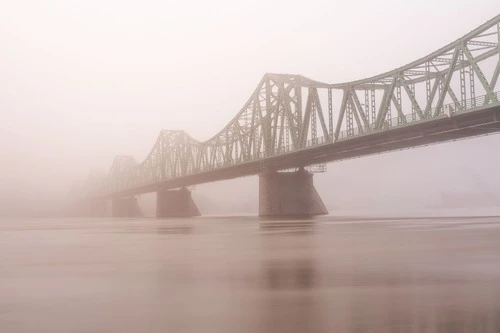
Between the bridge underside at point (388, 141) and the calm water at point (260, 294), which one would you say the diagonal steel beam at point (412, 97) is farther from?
the calm water at point (260, 294)

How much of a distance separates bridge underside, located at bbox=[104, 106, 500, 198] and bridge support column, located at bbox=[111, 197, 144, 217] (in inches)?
2964

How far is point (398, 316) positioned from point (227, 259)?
10022 mm

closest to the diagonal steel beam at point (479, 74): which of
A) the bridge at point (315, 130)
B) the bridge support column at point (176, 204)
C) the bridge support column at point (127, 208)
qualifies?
the bridge at point (315, 130)

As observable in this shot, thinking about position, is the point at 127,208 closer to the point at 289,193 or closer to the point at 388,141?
the point at 289,193

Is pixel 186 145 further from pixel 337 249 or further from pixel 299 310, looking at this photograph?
pixel 299 310

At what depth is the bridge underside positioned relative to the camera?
4588 centimetres

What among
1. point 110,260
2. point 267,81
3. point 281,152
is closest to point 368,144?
point 281,152

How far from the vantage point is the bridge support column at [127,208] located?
162500mm

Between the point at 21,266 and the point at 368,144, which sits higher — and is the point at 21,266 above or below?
below

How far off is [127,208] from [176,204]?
50.6 m

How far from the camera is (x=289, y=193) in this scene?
7681 centimetres

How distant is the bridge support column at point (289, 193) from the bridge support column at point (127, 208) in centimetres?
8829

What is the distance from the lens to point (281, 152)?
74500 mm

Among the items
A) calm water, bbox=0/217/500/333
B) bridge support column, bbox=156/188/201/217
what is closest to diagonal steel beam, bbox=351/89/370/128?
calm water, bbox=0/217/500/333
